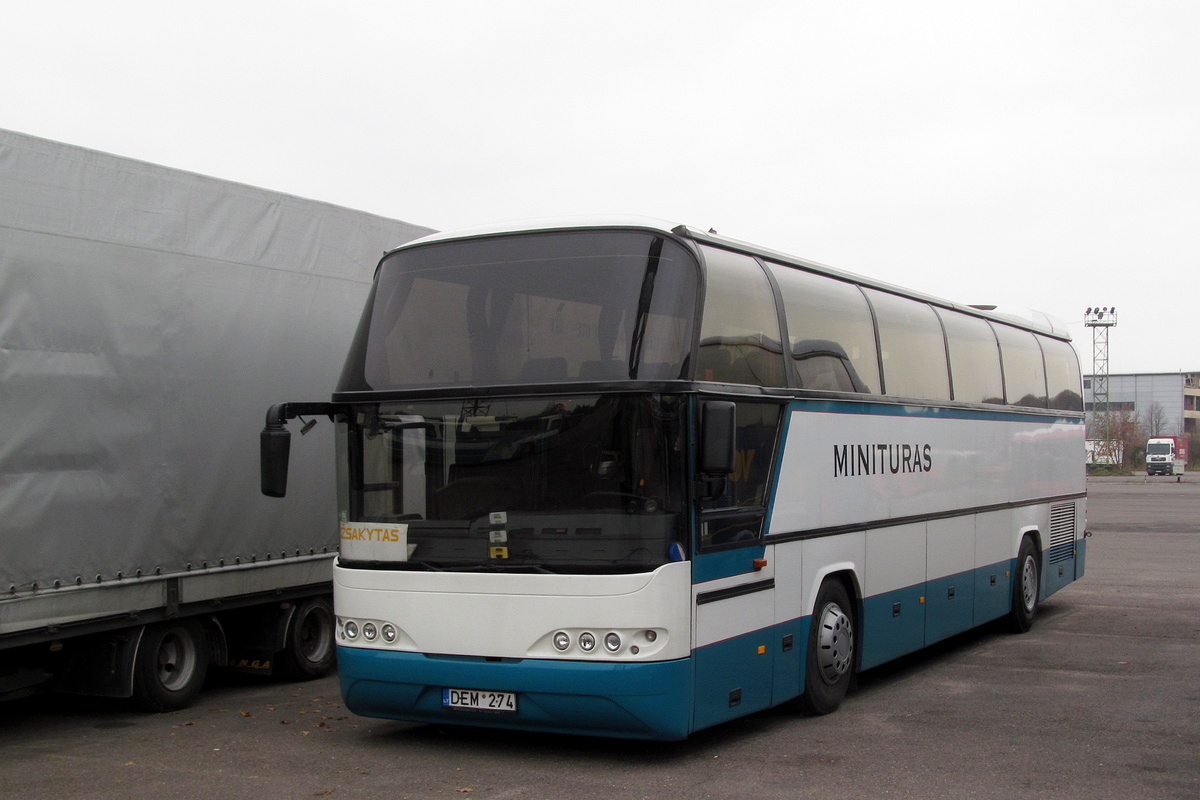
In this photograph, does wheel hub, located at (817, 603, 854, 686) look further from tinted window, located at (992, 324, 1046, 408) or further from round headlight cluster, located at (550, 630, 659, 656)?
tinted window, located at (992, 324, 1046, 408)

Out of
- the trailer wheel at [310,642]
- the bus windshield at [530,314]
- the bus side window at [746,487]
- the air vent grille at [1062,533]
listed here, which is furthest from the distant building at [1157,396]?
the bus windshield at [530,314]

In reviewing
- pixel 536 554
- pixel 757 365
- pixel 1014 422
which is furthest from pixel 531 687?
pixel 1014 422

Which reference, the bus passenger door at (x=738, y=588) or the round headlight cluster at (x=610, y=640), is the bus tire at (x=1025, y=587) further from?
the round headlight cluster at (x=610, y=640)

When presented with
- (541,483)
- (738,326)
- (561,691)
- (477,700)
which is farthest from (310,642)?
(738,326)

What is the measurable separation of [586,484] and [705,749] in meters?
2.07

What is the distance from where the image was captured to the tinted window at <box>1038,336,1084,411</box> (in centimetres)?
1547

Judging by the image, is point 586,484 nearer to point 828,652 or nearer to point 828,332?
point 828,652

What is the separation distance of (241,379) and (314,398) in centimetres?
95

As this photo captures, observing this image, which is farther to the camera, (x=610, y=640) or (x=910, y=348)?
(x=910, y=348)

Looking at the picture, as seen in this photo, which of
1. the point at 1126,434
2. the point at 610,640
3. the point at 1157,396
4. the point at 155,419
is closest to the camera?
the point at 610,640

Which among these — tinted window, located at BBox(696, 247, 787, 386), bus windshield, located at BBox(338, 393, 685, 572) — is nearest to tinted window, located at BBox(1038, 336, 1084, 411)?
tinted window, located at BBox(696, 247, 787, 386)

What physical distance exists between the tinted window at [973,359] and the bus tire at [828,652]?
3.43 m

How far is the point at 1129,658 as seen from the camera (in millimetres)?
11633

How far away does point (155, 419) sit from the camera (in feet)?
29.2
